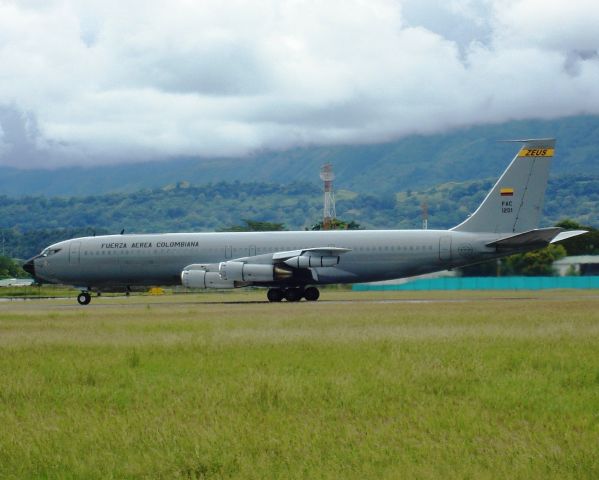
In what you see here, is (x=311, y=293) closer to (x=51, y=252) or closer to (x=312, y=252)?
(x=312, y=252)

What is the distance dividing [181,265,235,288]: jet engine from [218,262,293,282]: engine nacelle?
1.07 feet

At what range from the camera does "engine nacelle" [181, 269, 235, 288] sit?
49.7 m

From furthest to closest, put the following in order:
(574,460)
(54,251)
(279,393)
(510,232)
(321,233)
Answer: (54,251) → (321,233) → (510,232) → (279,393) → (574,460)

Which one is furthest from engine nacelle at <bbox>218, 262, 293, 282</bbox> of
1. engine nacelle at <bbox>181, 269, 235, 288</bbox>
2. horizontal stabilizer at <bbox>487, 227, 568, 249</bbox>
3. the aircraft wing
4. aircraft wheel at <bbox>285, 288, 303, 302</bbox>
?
horizontal stabilizer at <bbox>487, 227, 568, 249</bbox>

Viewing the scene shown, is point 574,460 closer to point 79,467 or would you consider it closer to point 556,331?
point 79,467

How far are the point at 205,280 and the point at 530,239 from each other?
57.1ft

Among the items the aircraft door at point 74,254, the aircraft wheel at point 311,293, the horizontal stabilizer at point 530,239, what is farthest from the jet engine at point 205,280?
the horizontal stabilizer at point 530,239

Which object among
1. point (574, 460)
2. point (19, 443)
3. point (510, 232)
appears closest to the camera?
point (574, 460)

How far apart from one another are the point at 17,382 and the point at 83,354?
15.6 ft

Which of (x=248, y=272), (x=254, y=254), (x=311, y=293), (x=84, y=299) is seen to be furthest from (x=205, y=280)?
(x=84, y=299)

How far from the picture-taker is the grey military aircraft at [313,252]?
1863 inches

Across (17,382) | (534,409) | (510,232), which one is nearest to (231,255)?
(510,232)

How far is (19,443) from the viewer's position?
1049 cm

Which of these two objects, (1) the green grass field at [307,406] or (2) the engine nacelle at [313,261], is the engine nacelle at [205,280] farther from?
(1) the green grass field at [307,406]
